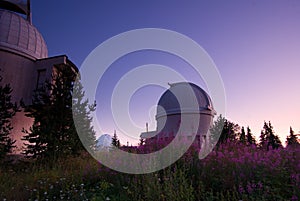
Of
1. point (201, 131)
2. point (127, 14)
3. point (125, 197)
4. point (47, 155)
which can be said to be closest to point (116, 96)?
point (127, 14)

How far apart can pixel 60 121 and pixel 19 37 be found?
28.8ft

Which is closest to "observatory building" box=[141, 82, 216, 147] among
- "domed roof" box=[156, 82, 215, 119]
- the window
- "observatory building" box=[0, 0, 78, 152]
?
"domed roof" box=[156, 82, 215, 119]

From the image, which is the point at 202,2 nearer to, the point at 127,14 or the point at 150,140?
the point at 127,14

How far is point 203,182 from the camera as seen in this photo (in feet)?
13.9

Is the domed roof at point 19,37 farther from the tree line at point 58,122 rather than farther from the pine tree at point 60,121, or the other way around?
the pine tree at point 60,121

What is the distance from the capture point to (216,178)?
4.12 meters

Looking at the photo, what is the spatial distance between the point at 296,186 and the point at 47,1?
11541 millimetres

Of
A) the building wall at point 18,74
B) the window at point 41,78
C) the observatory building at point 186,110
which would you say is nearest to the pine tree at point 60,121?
the window at point 41,78

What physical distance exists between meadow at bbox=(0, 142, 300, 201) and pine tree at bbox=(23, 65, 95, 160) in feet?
14.7

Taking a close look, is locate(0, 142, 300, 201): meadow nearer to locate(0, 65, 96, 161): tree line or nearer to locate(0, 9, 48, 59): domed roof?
locate(0, 65, 96, 161): tree line

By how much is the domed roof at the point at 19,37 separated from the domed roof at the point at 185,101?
38.4 ft

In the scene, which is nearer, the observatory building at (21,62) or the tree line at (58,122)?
the tree line at (58,122)

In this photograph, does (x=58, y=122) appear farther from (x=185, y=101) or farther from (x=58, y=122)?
(x=185, y=101)

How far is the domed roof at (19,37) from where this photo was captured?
14.8 metres
